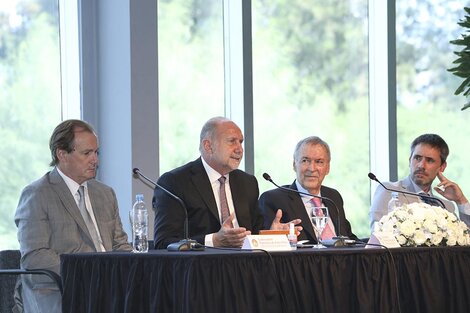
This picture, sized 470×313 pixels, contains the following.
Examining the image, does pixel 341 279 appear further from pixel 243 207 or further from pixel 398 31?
pixel 398 31

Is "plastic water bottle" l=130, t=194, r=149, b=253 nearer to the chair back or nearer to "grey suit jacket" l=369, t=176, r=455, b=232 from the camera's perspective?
the chair back

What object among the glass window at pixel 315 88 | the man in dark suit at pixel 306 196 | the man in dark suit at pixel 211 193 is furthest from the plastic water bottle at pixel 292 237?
the glass window at pixel 315 88

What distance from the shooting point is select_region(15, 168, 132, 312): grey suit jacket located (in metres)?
4.23

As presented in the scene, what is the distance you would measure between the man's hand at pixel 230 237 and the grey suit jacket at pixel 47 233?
66 centimetres

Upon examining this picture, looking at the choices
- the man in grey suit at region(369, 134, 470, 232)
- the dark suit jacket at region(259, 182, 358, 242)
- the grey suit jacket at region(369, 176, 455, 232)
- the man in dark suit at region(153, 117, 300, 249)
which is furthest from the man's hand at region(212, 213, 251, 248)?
the man in grey suit at region(369, 134, 470, 232)

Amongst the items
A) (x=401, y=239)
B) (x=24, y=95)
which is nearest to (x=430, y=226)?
(x=401, y=239)

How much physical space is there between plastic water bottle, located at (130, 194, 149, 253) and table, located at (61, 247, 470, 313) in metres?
0.18

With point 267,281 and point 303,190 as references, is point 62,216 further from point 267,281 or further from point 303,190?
point 303,190

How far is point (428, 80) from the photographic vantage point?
7492mm

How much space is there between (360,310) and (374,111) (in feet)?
11.7

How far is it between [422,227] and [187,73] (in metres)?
2.36

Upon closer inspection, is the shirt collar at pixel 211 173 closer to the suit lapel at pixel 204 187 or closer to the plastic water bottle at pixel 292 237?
the suit lapel at pixel 204 187

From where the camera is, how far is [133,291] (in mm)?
3779

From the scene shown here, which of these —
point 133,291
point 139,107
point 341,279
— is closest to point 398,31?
point 139,107
